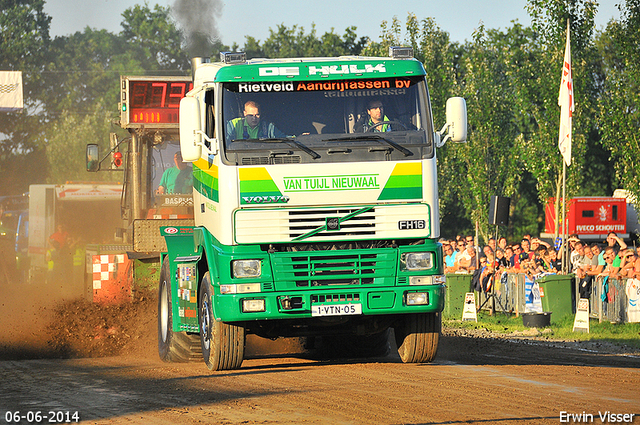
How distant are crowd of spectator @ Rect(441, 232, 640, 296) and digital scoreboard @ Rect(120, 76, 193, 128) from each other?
8.15 meters

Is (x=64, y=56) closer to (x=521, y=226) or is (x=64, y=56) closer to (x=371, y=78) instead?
(x=521, y=226)

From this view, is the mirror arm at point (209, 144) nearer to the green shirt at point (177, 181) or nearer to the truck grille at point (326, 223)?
the truck grille at point (326, 223)

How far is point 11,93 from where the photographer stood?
123 feet

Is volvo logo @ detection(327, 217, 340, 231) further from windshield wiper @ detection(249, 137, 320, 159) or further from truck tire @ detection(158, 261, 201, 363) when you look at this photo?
truck tire @ detection(158, 261, 201, 363)

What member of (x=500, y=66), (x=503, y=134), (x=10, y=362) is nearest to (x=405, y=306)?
(x=10, y=362)

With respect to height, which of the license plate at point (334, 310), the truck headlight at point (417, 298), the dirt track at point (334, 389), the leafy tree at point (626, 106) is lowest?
the dirt track at point (334, 389)

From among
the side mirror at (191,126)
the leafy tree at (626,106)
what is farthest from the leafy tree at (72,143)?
the side mirror at (191,126)

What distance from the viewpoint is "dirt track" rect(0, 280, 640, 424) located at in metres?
7.81

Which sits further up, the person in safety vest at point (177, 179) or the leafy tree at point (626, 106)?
the leafy tree at point (626, 106)

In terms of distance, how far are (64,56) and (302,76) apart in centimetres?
7540

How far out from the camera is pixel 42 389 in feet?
31.5

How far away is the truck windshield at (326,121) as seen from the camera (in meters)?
9.85

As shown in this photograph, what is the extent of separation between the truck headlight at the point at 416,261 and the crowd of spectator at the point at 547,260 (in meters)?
7.74

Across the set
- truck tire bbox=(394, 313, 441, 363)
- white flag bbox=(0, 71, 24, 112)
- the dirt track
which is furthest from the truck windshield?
white flag bbox=(0, 71, 24, 112)
